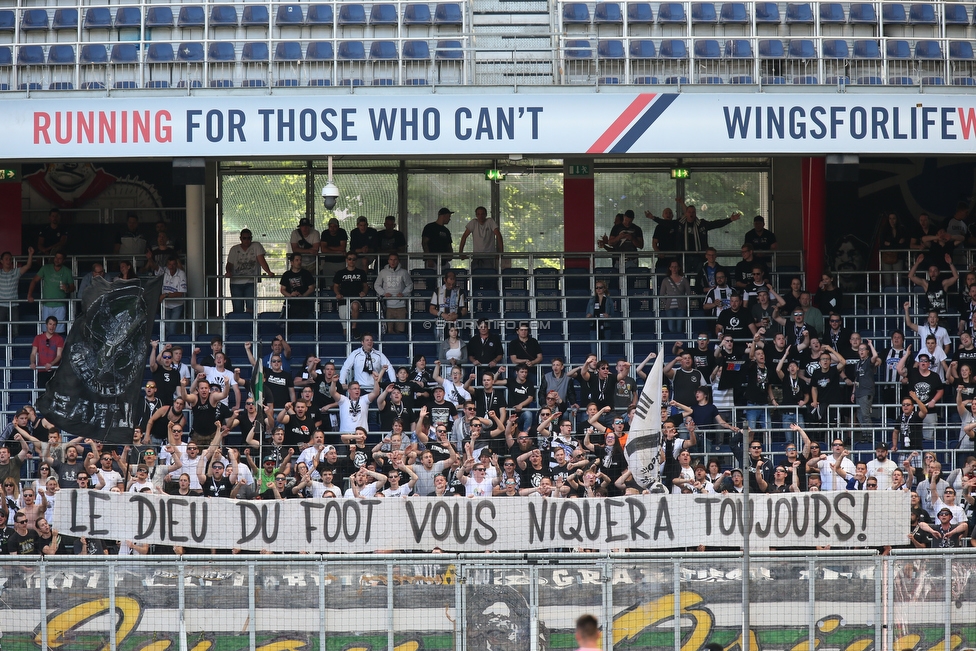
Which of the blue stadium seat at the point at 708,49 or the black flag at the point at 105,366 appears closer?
the black flag at the point at 105,366

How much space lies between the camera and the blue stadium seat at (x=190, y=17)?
1973 centimetres

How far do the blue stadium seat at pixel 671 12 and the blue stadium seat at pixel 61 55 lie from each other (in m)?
8.79

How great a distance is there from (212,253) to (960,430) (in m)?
12.4

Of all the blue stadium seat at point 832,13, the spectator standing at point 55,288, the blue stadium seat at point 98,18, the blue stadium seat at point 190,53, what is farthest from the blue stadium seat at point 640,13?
the spectator standing at point 55,288

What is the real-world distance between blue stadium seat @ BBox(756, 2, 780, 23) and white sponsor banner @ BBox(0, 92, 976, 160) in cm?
272

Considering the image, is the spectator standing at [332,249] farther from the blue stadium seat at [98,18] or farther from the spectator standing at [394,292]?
the blue stadium seat at [98,18]

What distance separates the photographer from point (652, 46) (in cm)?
1834

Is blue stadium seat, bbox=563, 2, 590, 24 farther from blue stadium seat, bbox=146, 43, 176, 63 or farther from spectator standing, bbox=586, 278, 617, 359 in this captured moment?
blue stadium seat, bbox=146, 43, 176, 63

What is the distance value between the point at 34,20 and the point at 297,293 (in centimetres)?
638

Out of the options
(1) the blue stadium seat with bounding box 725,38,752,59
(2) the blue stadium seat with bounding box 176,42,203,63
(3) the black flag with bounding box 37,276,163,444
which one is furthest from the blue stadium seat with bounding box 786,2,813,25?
(3) the black flag with bounding box 37,276,163,444

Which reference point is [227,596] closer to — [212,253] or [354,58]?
[354,58]

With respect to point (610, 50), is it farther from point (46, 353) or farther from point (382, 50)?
point (46, 353)

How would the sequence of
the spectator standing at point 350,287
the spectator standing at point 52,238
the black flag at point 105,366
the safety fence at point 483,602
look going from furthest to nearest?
the spectator standing at point 52,238 → the spectator standing at point 350,287 → the black flag at point 105,366 → the safety fence at point 483,602

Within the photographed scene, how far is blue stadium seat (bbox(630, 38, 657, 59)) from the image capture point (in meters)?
18.0
